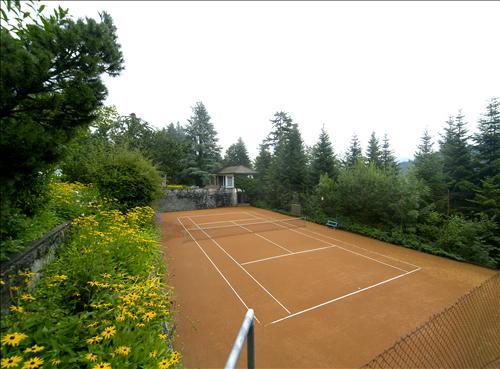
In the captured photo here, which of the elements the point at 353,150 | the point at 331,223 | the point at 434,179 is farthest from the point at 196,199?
the point at 434,179

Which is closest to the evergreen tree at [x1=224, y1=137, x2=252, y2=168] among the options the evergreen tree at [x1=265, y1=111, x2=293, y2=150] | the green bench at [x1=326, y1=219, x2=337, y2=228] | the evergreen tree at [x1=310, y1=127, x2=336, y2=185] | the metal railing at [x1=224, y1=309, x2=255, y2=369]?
the evergreen tree at [x1=265, y1=111, x2=293, y2=150]

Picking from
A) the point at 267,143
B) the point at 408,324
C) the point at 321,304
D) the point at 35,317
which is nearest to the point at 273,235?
the point at 321,304

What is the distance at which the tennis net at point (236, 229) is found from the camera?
11852mm

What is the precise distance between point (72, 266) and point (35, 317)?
119cm

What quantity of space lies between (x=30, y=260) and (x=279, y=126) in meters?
35.1

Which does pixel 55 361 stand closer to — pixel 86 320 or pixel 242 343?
pixel 86 320

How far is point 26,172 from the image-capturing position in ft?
7.29

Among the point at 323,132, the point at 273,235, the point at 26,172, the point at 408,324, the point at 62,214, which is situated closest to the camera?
the point at 26,172

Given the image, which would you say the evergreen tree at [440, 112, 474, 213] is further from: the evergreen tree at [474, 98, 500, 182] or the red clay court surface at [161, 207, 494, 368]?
the red clay court surface at [161, 207, 494, 368]

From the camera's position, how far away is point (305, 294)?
5.84 meters

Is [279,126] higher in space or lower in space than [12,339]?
higher

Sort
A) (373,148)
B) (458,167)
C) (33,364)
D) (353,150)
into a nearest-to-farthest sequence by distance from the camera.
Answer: (33,364), (458,167), (353,150), (373,148)

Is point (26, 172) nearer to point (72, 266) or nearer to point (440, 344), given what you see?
point (72, 266)

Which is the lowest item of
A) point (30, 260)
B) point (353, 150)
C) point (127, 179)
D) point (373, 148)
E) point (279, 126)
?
point (30, 260)
